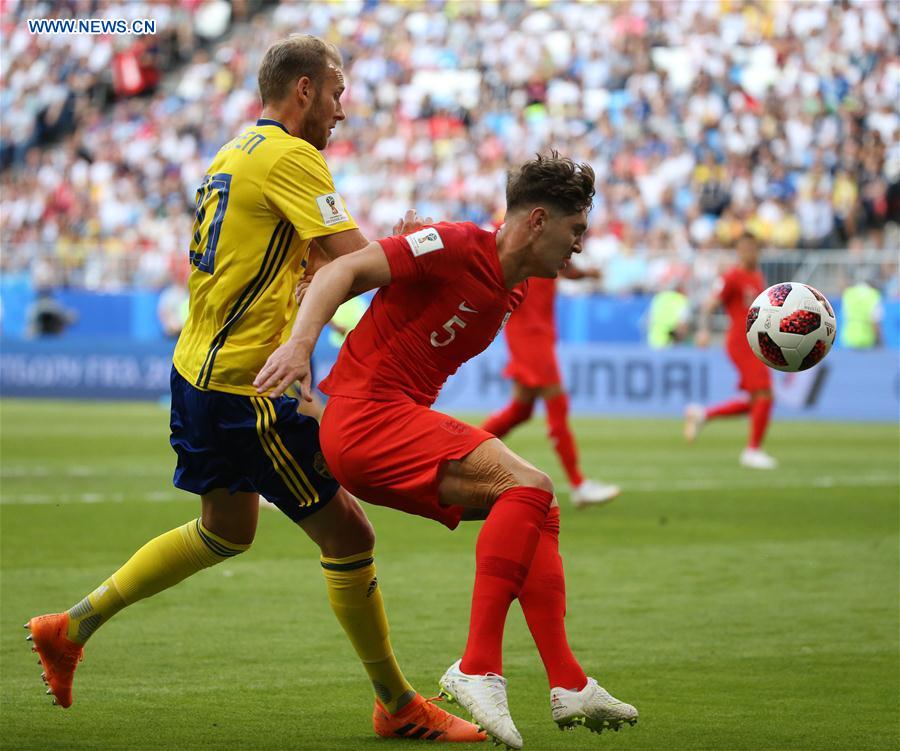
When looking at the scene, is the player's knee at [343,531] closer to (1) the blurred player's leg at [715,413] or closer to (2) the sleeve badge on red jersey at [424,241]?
(2) the sleeve badge on red jersey at [424,241]

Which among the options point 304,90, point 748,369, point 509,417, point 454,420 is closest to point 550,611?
point 454,420

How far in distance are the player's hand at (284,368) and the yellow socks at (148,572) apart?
107 cm

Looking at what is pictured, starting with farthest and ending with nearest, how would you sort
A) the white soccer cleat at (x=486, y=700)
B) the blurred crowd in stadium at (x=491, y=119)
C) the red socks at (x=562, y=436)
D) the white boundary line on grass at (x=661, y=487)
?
1. the blurred crowd in stadium at (x=491, y=119)
2. the white boundary line on grass at (x=661, y=487)
3. the red socks at (x=562, y=436)
4. the white soccer cleat at (x=486, y=700)

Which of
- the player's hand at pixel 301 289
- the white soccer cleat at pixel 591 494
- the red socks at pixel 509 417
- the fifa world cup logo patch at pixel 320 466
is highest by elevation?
the player's hand at pixel 301 289

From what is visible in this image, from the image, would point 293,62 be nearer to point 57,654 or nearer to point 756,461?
point 57,654

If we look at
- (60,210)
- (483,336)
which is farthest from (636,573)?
(60,210)

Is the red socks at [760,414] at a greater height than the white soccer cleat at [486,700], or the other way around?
the white soccer cleat at [486,700]

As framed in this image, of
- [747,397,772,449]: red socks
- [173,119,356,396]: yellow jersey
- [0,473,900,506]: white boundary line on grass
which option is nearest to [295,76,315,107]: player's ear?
Answer: [173,119,356,396]: yellow jersey

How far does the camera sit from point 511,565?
479 centimetres

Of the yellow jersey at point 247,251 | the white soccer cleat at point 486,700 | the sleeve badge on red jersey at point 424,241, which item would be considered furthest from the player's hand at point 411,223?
the white soccer cleat at point 486,700

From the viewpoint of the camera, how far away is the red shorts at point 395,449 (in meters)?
4.89

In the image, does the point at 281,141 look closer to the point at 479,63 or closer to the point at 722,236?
the point at 722,236

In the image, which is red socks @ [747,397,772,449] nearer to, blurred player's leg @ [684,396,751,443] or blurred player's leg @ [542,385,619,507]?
blurred player's leg @ [684,396,751,443]

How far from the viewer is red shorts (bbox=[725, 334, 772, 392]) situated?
15781 millimetres
